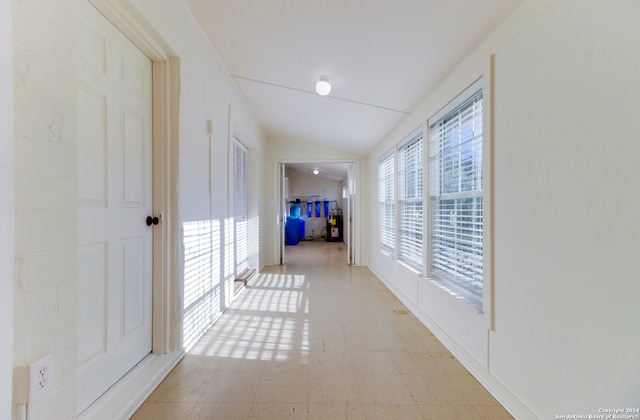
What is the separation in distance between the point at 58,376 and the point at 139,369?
0.72 m

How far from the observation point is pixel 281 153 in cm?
509

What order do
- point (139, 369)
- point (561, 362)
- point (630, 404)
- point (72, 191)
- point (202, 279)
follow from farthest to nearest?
point (202, 279) → point (139, 369) → point (561, 362) → point (72, 191) → point (630, 404)

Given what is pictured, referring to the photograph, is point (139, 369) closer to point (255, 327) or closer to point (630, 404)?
point (255, 327)

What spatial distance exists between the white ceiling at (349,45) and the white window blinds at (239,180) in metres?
0.89

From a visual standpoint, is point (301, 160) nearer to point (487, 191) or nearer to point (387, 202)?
point (387, 202)

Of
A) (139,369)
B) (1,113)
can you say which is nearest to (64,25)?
(1,113)

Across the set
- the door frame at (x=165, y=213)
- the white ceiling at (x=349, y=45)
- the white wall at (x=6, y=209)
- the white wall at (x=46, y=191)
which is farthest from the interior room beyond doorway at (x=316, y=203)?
the white wall at (x=6, y=209)

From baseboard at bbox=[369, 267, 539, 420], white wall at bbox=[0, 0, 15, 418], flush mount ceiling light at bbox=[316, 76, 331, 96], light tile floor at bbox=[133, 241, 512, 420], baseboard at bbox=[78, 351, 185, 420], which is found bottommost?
light tile floor at bbox=[133, 241, 512, 420]

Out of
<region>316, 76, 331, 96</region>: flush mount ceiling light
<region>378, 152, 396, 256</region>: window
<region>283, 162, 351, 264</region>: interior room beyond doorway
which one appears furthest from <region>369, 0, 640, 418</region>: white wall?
<region>283, 162, 351, 264</region>: interior room beyond doorway

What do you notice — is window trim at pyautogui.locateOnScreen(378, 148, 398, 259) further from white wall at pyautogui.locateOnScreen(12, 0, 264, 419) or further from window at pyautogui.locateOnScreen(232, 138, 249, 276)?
white wall at pyautogui.locateOnScreen(12, 0, 264, 419)

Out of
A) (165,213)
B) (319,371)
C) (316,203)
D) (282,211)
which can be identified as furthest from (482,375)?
(316,203)

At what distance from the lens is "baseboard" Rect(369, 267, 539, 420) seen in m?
1.38

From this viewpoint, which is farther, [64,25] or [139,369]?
[139,369]

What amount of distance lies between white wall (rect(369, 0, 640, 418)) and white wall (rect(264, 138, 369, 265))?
3.43m
